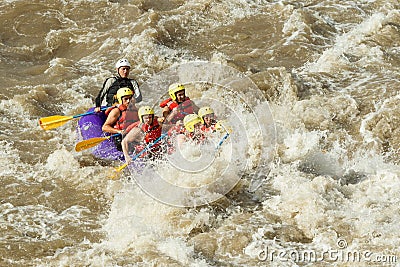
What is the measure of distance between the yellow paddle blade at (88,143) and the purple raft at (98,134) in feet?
0.22

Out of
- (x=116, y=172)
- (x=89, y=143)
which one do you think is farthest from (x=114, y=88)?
(x=116, y=172)

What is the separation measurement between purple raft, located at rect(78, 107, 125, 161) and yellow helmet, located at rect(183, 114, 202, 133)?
1.20 metres

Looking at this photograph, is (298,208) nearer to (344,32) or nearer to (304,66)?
(304,66)

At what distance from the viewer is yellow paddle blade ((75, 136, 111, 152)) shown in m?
8.65

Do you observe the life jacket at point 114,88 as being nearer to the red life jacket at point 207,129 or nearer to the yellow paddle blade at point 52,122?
the yellow paddle blade at point 52,122

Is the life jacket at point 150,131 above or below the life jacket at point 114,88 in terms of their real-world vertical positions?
below

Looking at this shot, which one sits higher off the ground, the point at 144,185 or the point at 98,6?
the point at 98,6

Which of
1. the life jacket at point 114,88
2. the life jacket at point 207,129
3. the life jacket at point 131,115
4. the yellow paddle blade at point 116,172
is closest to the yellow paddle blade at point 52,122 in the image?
the life jacket at point 114,88

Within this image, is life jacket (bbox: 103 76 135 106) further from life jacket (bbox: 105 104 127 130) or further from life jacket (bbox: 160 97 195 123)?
life jacket (bbox: 160 97 195 123)

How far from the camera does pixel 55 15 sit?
13914 millimetres

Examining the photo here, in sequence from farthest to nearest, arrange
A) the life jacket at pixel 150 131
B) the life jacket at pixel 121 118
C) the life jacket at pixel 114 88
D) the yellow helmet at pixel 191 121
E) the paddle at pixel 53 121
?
the life jacket at pixel 114 88, the paddle at pixel 53 121, the life jacket at pixel 121 118, the life jacket at pixel 150 131, the yellow helmet at pixel 191 121

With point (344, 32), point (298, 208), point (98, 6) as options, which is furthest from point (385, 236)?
point (98, 6)

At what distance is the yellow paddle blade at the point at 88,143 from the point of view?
340 inches

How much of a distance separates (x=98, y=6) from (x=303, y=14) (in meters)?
4.97
